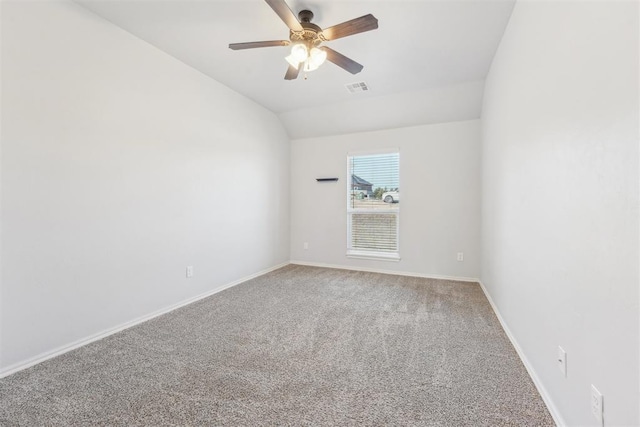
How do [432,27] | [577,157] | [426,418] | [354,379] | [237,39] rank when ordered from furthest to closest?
[237,39] < [432,27] < [354,379] < [426,418] < [577,157]

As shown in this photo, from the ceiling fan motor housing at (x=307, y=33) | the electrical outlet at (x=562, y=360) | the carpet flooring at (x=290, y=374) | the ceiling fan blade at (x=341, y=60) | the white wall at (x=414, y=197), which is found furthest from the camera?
the white wall at (x=414, y=197)

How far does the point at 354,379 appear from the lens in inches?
70.9

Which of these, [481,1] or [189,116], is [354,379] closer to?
[481,1]

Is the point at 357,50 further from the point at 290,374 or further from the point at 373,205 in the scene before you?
the point at 290,374

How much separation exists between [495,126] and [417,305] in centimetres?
210

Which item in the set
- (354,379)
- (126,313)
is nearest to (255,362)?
(354,379)

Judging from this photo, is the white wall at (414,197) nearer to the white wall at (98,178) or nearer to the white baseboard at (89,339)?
the white wall at (98,178)

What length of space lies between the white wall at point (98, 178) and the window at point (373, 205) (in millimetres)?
2142

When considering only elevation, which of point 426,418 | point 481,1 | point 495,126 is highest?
point 481,1

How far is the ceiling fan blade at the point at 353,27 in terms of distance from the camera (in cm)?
187

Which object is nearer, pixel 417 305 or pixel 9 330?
pixel 9 330

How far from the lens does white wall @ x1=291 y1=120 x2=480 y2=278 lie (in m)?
4.07

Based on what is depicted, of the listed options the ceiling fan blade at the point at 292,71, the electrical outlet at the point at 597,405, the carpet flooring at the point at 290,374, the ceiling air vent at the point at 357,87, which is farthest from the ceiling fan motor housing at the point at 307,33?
the electrical outlet at the point at 597,405

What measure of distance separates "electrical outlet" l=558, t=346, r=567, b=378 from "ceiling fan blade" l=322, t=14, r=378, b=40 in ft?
7.18
